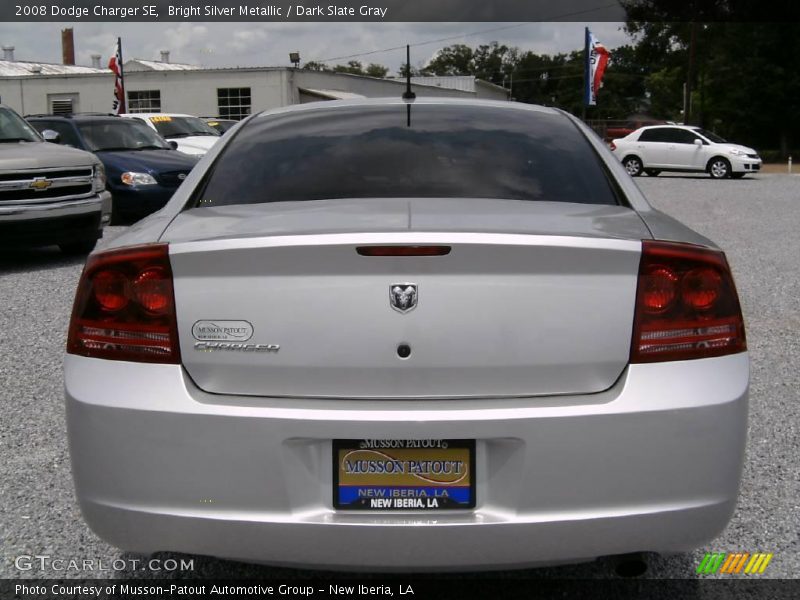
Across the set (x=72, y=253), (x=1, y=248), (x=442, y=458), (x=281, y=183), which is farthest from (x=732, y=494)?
(x=72, y=253)

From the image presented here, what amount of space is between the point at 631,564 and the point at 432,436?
27.4 inches

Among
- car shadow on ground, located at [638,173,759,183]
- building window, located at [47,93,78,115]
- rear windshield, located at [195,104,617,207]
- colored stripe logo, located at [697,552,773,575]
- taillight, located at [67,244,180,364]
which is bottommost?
car shadow on ground, located at [638,173,759,183]

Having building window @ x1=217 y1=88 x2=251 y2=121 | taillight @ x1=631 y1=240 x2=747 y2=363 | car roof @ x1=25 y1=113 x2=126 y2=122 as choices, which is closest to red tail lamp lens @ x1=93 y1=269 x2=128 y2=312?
taillight @ x1=631 y1=240 x2=747 y2=363

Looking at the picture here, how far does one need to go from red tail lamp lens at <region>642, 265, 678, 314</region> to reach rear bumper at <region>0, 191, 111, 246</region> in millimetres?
8293

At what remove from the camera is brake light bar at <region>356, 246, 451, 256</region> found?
242 cm

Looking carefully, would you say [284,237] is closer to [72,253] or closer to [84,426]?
[84,426]

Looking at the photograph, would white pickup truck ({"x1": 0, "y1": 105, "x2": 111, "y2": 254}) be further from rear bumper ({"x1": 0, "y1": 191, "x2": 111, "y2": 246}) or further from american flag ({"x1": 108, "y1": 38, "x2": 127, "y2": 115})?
american flag ({"x1": 108, "y1": 38, "x2": 127, "y2": 115})

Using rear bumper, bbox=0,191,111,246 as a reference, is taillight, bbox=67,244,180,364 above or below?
above

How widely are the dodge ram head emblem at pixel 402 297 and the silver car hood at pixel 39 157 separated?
8.08m

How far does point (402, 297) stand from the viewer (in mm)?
2400

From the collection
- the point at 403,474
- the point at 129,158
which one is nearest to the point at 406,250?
the point at 403,474

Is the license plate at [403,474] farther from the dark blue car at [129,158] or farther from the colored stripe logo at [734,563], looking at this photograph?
the dark blue car at [129,158]

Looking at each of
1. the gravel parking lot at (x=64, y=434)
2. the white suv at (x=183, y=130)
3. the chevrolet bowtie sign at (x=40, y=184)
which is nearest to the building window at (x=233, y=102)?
the white suv at (x=183, y=130)

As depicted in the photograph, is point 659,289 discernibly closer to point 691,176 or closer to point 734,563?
point 734,563
